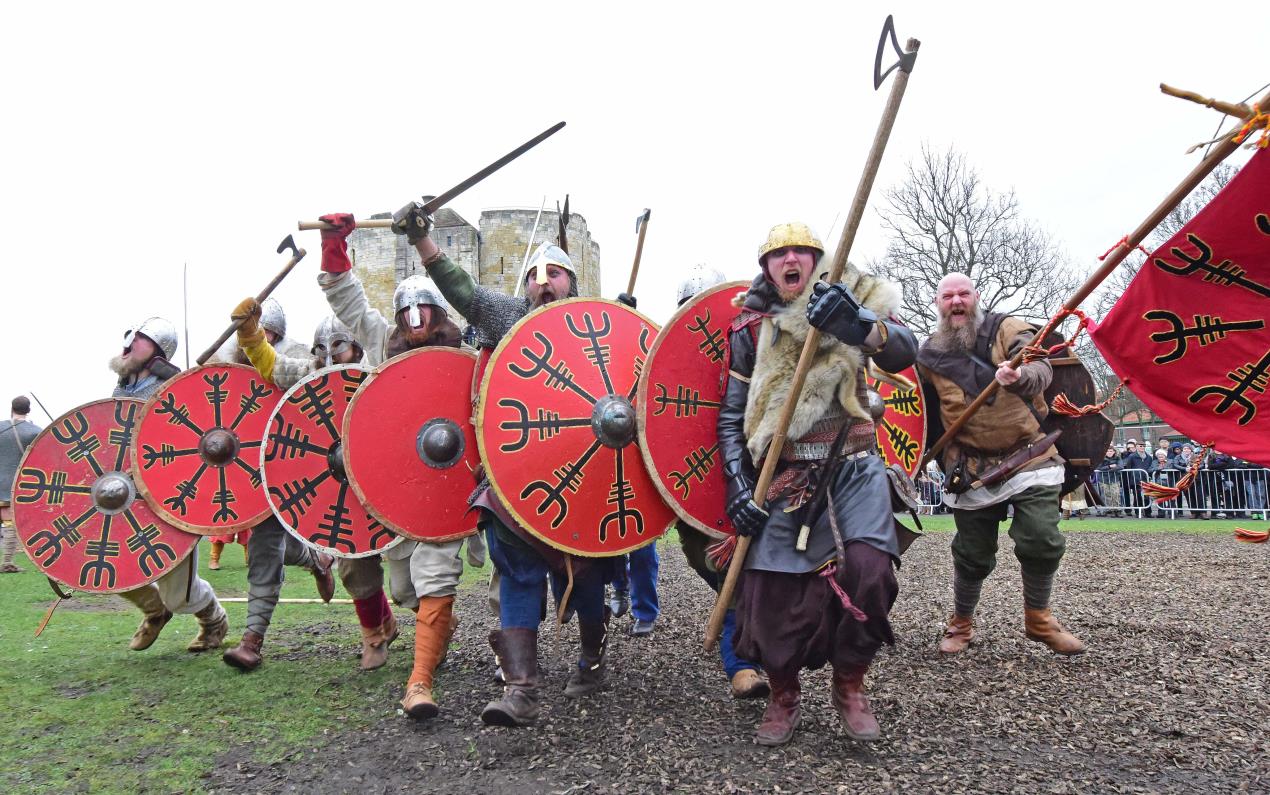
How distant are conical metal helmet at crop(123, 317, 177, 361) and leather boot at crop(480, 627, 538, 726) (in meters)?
2.84

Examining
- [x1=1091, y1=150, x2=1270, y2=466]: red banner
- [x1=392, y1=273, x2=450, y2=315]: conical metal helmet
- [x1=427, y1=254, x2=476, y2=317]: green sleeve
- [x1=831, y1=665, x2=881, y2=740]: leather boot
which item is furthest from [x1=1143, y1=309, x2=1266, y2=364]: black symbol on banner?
[x1=392, y1=273, x2=450, y2=315]: conical metal helmet

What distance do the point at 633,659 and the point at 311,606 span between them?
3.24 m

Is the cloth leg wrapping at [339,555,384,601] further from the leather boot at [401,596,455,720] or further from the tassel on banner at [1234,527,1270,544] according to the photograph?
the tassel on banner at [1234,527,1270,544]

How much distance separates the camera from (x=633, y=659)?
423 centimetres

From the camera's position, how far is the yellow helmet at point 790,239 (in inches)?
119

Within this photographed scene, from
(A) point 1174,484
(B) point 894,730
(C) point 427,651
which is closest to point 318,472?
(C) point 427,651

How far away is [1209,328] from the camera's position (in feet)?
8.97

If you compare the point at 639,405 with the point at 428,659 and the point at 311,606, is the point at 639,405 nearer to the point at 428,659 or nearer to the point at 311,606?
the point at 428,659

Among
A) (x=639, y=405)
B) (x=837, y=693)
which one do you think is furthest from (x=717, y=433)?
(x=837, y=693)

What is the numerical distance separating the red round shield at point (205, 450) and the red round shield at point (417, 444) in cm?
107

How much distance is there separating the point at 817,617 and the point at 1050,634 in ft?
5.68

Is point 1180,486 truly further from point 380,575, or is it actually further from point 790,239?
point 380,575

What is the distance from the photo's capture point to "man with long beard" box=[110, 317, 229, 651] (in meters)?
4.38

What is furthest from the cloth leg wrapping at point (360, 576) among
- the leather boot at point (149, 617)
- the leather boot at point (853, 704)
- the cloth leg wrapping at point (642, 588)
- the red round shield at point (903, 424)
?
the red round shield at point (903, 424)
